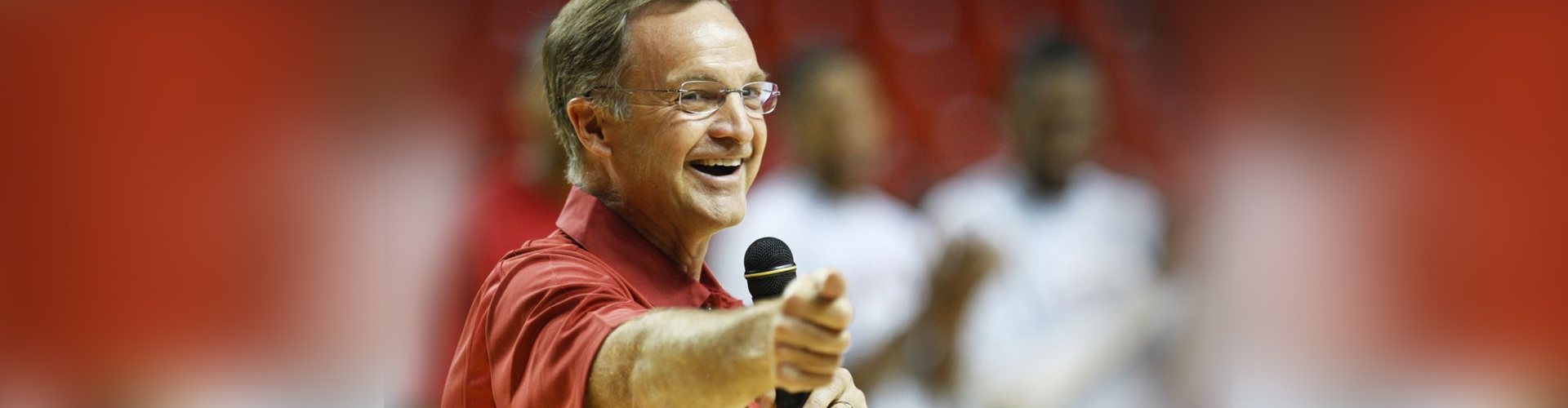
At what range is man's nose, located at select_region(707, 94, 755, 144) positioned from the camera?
133cm

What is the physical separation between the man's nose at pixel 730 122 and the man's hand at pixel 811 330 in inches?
17.4

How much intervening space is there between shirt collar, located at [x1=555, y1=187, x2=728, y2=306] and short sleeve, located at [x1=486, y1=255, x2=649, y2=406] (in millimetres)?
72

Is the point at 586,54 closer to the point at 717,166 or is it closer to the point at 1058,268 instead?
the point at 717,166

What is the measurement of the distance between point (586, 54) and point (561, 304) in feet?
1.15

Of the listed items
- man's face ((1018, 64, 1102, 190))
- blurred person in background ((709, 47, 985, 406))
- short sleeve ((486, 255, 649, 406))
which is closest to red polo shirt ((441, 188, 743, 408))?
short sleeve ((486, 255, 649, 406))

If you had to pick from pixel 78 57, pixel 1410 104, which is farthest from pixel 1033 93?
pixel 78 57

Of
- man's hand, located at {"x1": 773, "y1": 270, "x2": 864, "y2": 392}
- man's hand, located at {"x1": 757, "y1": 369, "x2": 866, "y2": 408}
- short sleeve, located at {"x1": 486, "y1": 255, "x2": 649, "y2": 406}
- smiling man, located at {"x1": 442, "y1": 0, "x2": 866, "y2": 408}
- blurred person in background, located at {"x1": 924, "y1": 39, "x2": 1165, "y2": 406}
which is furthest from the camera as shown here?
blurred person in background, located at {"x1": 924, "y1": 39, "x2": 1165, "y2": 406}

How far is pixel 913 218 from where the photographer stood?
3520 mm

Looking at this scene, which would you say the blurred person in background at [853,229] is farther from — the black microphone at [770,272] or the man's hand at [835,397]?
the black microphone at [770,272]

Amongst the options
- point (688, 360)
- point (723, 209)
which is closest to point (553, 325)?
point (688, 360)

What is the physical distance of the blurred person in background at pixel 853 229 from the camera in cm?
318

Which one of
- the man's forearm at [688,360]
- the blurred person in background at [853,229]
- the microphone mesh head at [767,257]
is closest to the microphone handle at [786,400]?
the microphone mesh head at [767,257]

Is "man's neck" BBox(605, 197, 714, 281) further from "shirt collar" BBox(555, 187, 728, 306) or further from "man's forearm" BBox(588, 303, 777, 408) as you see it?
"man's forearm" BBox(588, 303, 777, 408)

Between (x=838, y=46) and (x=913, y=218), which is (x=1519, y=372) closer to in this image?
(x=913, y=218)
